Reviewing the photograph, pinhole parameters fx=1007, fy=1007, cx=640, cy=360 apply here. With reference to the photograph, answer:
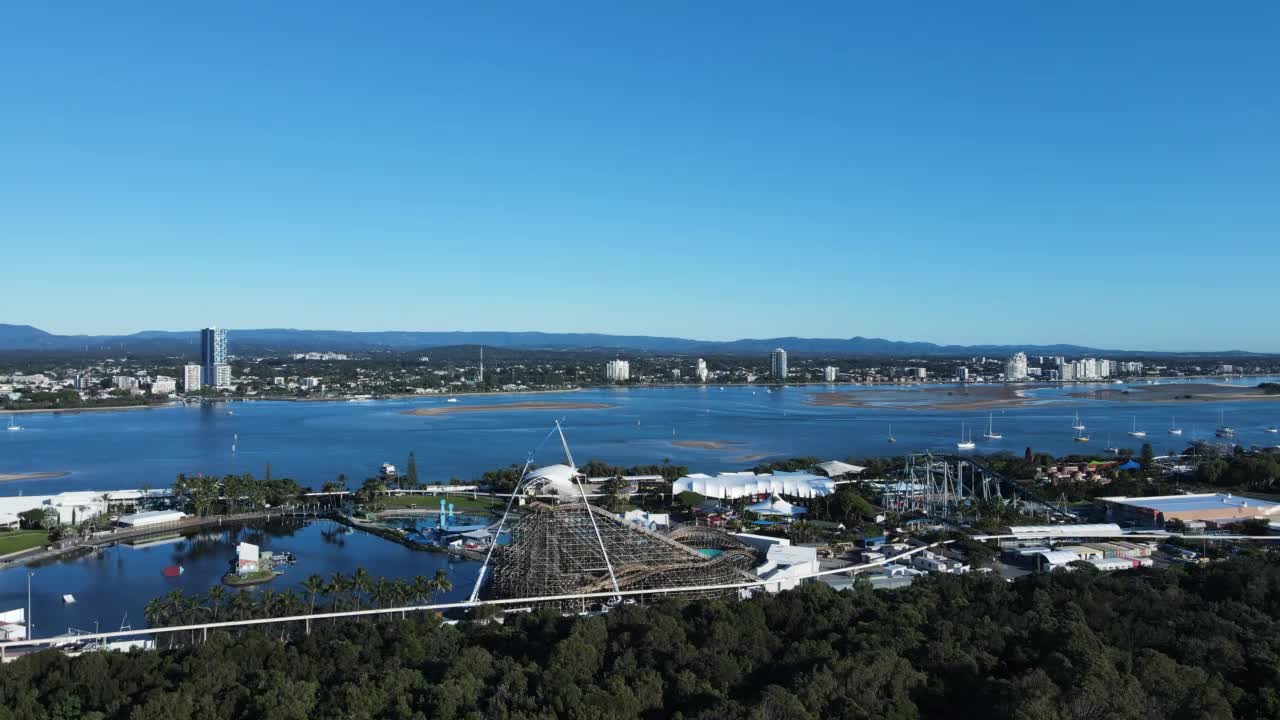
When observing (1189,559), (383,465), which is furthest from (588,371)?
(1189,559)

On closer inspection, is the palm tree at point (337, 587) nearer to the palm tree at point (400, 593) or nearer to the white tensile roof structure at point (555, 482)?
the palm tree at point (400, 593)

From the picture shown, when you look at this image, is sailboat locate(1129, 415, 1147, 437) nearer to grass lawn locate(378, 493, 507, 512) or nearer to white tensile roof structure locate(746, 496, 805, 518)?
white tensile roof structure locate(746, 496, 805, 518)

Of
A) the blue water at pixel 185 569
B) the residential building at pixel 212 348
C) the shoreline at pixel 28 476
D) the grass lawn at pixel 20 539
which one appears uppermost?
the residential building at pixel 212 348

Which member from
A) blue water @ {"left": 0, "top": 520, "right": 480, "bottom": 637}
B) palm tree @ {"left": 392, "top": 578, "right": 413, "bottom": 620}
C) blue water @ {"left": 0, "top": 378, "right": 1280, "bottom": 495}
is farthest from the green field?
palm tree @ {"left": 392, "top": 578, "right": 413, "bottom": 620}

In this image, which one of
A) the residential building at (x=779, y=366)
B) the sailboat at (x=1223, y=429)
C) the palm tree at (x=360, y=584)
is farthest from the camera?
the residential building at (x=779, y=366)

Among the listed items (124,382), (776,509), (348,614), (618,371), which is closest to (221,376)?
(124,382)

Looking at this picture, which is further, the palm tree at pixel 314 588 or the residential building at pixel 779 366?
the residential building at pixel 779 366

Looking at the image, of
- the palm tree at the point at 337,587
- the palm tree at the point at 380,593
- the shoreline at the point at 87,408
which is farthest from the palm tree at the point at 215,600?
the shoreline at the point at 87,408
